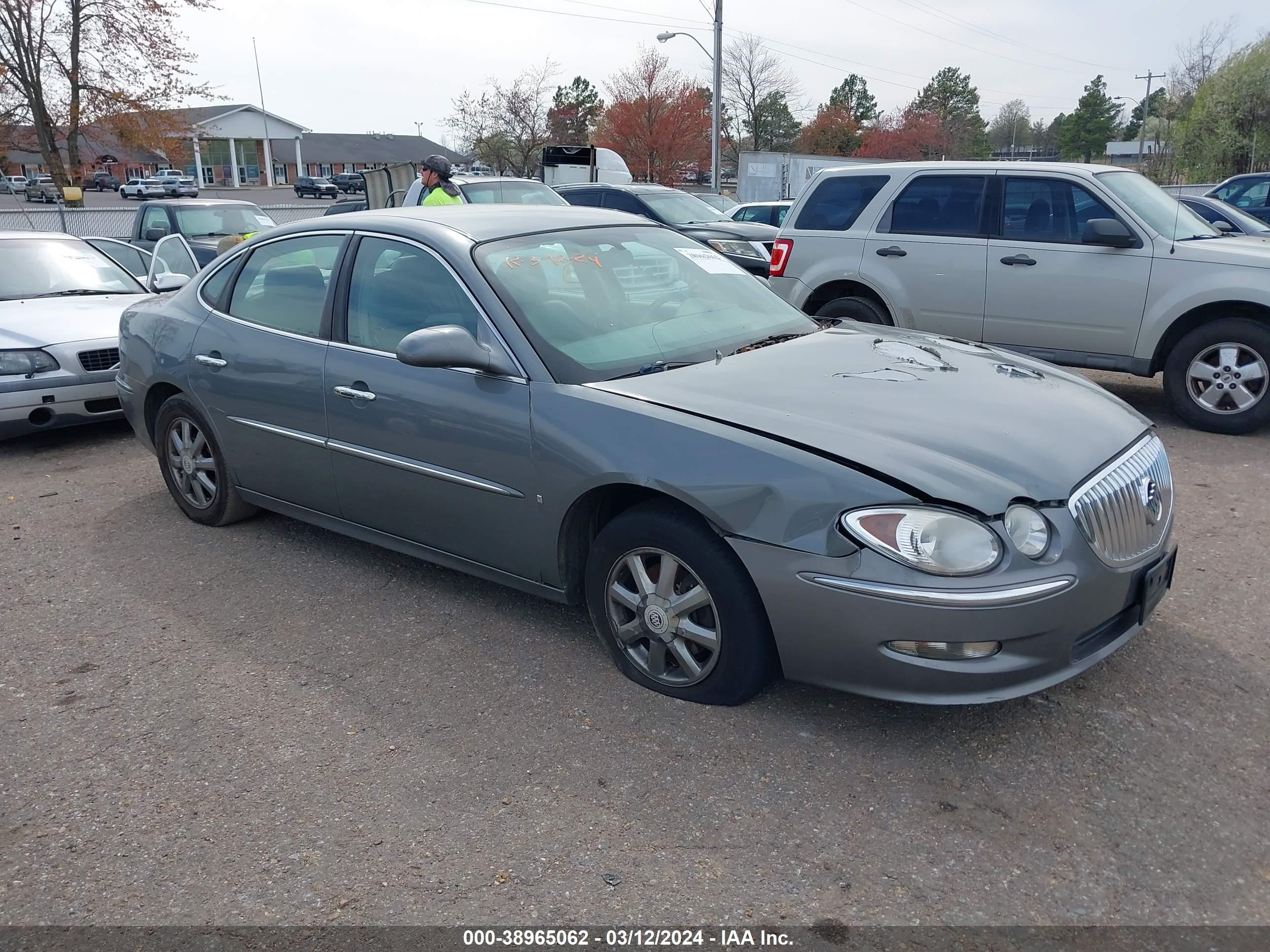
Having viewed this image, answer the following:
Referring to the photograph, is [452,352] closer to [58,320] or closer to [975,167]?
[58,320]

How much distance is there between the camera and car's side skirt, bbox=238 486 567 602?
387cm

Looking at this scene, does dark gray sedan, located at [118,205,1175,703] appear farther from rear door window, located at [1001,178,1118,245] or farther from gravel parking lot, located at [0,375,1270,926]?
rear door window, located at [1001,178,1118,245]

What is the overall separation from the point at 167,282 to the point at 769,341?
4.89 meters

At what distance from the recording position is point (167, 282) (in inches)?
281

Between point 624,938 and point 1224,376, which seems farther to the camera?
point 1224,376

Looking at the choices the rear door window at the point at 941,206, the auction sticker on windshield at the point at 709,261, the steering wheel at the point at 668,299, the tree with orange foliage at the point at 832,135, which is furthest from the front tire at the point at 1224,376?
the tree with orange foliage at the point at 832,135

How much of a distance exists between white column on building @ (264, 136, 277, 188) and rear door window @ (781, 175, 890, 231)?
260 feet

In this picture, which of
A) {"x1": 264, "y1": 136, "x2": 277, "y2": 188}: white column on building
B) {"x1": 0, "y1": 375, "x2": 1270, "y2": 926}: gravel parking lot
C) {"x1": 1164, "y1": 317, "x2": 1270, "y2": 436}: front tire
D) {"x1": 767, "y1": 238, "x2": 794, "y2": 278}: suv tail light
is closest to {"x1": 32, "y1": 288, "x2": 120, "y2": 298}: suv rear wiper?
{"x1": 0, "y1": 375, "x2": 1270, "y2": 926}: gravel parking lot

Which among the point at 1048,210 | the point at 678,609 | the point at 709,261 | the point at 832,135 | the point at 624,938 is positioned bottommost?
the point at 624,938

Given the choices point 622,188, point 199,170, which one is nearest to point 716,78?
point 622,188

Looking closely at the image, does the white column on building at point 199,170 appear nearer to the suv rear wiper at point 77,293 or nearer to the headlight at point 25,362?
the suv rear wiper at point 77,293

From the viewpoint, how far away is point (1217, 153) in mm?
38438

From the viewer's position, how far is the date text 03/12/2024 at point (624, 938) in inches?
95.0

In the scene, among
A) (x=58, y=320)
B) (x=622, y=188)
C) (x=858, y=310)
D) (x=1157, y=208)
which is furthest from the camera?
(x=622, y=188)
